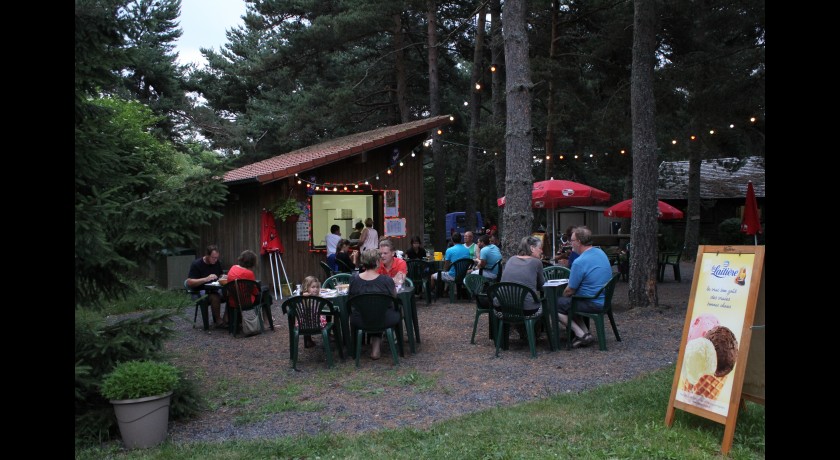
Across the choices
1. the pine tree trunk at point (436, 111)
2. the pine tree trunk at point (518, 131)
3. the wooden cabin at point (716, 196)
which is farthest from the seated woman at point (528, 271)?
the wooden cabin at point (716, 196)

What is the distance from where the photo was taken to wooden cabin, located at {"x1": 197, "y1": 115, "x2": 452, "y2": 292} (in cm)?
1208

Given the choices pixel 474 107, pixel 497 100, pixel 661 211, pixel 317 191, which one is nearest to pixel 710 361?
pixel 317 191

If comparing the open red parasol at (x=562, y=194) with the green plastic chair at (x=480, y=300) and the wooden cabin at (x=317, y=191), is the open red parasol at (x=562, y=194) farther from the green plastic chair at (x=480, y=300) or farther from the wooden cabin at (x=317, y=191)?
the green plastic chair at (x=480, y=300)

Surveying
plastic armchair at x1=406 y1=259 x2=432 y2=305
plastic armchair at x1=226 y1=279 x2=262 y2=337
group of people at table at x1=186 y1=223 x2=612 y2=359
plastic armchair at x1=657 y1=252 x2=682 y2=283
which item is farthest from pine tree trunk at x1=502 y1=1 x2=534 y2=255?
plastic armchair at x1=657 y1=252 x2=682 y2=283

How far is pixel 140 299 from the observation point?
11.1 metres

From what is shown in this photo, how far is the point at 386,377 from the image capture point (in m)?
5.66

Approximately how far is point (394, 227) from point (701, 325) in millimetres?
10476

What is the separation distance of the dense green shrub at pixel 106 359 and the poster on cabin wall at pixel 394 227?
370 inches

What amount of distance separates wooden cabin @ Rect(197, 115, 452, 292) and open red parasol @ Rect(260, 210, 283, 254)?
0.45 feet

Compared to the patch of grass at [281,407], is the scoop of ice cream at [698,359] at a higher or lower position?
higher

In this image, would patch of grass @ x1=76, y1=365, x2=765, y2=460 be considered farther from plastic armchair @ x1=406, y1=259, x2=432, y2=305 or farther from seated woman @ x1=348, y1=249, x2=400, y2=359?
plastic armchair @ x1=406, y1=259, x2=432, y2=305

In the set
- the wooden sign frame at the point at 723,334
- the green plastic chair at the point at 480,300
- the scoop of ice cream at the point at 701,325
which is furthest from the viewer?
the green plastic chair at the point at 480,300

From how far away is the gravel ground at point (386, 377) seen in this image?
4438 millimetres
